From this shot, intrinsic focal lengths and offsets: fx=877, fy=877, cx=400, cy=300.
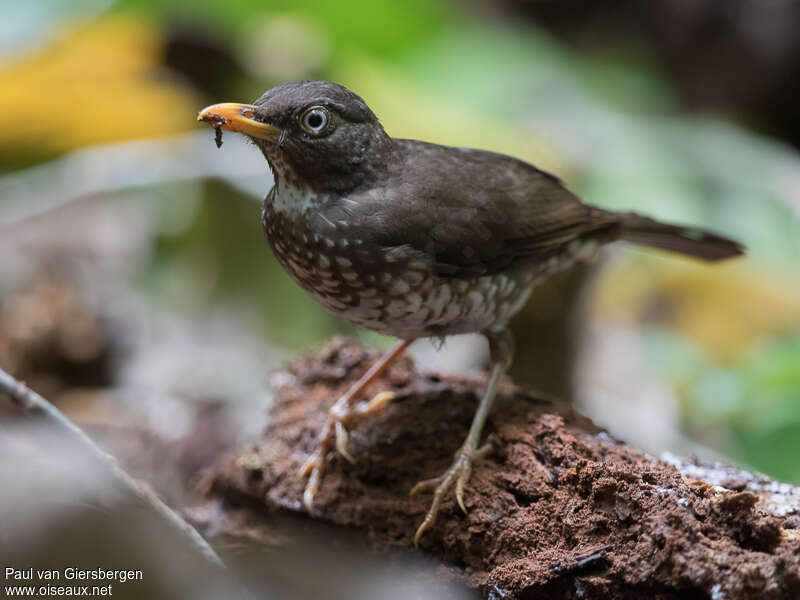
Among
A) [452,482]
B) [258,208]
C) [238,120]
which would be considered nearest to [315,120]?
[238,120]

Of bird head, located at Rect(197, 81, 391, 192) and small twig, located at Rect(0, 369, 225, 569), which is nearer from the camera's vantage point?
small twig, located at Rect(0, 369, 225, 569)

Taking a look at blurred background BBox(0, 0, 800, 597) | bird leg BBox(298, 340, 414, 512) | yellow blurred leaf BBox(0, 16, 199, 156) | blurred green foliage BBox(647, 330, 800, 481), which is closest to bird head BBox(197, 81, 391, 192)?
bird leg BBox(298, 340, 414, 512)

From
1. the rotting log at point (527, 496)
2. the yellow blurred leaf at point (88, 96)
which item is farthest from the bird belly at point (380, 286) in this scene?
the yellow blurred leaf at point (88, 96)

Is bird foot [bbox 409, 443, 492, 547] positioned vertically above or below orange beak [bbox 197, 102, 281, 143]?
below

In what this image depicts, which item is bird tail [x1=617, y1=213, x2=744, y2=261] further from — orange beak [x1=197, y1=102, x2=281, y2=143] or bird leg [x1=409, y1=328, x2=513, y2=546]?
orange beak [x1=197, y1=102, x2=281, y2=143]

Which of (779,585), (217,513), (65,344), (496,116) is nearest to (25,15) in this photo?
(65,344)

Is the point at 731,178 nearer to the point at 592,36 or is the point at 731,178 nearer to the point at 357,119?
the point at 592,36
